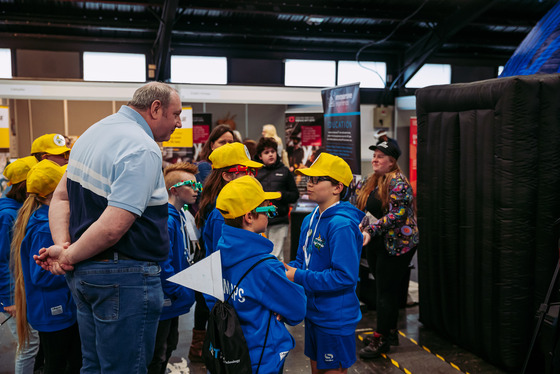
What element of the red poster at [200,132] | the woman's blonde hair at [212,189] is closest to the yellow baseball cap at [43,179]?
the woman's blonde hair at [212,189]

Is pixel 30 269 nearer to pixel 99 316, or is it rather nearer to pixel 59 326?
pixel 59 326

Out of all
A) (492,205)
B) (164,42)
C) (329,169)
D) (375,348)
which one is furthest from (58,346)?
(164,42)

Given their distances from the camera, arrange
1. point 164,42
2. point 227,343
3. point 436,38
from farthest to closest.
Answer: point 436,38 < point 164,42 < point 227,343

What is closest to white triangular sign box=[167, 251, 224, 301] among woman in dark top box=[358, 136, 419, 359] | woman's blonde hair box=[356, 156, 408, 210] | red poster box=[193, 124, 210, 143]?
woman in dark top box=[358, 136, 419, 359]

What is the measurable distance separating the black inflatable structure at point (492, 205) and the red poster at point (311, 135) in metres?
4.96

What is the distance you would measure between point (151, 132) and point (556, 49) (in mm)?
3183

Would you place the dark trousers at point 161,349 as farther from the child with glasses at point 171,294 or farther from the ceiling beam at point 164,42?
the ceiling beam at point 164,42

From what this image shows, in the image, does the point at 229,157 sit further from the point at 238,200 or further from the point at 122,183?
the point at 122,183

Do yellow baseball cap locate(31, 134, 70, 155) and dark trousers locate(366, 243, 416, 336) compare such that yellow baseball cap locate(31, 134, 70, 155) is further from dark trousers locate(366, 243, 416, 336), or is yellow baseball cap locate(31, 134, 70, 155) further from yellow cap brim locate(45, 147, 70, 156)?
dark trousers locate(366, 243, 416, 336)

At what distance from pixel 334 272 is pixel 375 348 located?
157 cm

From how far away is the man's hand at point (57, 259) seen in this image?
5.63 feet

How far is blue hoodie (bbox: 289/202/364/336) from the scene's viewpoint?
2213 millimetres

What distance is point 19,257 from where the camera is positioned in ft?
8.07

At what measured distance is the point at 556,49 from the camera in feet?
11.8
